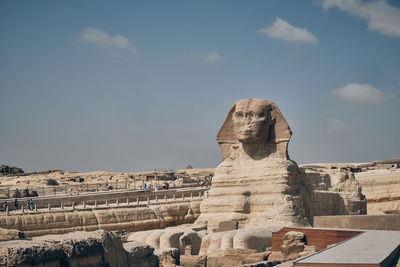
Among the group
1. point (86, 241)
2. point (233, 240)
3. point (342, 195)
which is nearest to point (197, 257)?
point (233, 240)

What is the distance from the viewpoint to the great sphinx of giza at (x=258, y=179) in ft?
92.2

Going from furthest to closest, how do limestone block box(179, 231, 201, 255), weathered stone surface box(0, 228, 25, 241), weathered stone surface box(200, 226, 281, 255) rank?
1. limestone block box(179, 231, 201, 255)
2. weathered stone surface box(200, 226, 281, 255)
3. weathered stone surface box(0, 228, 25, 241)

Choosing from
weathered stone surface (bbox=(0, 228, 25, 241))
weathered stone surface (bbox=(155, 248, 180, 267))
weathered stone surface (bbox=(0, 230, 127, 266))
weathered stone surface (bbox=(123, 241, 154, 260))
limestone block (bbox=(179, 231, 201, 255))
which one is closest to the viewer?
weathered stone surface (bbox=(0, 230, 127, 266))

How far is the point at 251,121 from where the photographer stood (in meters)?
29.2

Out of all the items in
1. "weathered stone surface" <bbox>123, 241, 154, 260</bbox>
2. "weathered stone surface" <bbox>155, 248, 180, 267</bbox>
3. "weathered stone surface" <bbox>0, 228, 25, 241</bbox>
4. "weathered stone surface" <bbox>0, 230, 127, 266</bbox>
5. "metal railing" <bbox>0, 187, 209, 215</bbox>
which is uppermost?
"metal railing" <bbox>0, 187, 209, 215</bbox>

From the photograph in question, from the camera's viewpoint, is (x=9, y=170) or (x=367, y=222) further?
(x=9, y=170)

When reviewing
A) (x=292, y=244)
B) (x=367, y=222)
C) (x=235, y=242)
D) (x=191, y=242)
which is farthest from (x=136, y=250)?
(x=367, y=222)

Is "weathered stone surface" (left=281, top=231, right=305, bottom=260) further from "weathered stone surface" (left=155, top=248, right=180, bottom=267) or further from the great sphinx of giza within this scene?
the great sphinx of giza

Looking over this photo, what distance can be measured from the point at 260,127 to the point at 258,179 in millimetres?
2342

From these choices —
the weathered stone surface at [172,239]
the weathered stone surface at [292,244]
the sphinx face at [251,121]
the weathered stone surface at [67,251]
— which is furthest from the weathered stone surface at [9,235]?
the sphinx face at [251,121]

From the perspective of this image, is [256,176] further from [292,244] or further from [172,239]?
[292,244]

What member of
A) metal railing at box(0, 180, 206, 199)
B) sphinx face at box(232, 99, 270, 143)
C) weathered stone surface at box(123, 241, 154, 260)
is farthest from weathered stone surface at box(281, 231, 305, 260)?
metal railing at box(0, 180, 206, 199)

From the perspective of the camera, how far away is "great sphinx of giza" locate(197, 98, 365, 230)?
28.1m

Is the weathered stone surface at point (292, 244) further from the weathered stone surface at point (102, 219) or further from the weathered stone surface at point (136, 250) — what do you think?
the weathered stone surface at point (102, 219)
